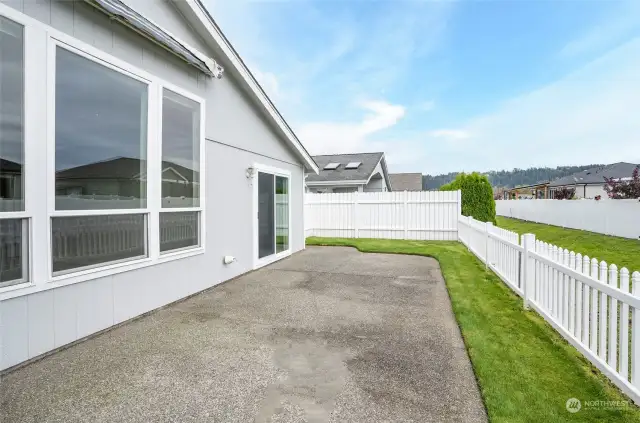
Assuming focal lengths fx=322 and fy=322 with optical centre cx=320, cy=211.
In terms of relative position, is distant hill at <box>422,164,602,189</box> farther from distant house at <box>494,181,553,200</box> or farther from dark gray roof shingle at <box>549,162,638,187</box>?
dark gray roof shingle at <box>549,162,638,187</box>

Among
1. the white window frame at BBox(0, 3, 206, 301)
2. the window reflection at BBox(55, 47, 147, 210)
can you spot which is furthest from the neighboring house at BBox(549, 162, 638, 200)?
the white window frame at BBox(0, 3, 206, 301)

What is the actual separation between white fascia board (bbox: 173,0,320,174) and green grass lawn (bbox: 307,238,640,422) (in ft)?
19.0

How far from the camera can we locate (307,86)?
15.9 metres

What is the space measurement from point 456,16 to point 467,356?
11.8 m

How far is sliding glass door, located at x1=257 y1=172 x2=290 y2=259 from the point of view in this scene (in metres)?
7.92

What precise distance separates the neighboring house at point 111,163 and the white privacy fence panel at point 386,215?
7555 mm

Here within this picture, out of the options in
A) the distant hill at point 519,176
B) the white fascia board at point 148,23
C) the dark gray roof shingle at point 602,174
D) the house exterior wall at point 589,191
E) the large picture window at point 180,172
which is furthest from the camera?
the distant hill at point 519,176

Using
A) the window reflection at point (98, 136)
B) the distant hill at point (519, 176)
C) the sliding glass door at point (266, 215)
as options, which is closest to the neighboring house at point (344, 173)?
the sliding glass door at point (266, 215)

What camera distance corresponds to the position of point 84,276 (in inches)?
143

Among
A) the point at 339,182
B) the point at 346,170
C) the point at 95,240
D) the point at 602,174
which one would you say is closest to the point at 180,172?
the point at 95,240

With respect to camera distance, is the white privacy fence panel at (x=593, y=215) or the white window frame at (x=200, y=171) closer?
the white window frame at (x=200, y=171)

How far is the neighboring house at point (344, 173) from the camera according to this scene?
19.7 m

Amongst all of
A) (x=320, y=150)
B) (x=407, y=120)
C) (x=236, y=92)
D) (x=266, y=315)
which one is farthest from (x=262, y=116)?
(x=320, y=150)

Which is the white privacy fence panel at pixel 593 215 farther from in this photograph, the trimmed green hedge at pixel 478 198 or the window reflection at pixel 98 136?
the window reflection at pixel 98 136
